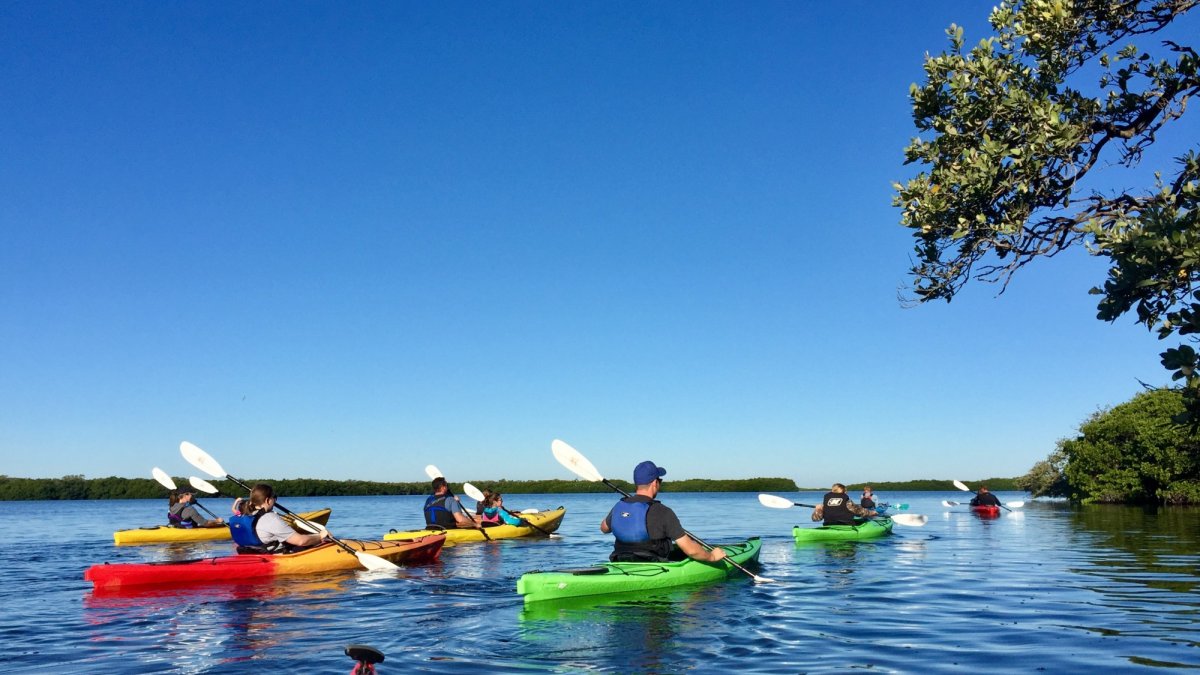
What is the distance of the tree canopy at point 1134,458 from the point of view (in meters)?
34.8

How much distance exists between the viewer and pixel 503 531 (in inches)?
899

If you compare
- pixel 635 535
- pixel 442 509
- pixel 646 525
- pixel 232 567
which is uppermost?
pixel 646 525

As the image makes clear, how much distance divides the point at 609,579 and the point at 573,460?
11.6ft

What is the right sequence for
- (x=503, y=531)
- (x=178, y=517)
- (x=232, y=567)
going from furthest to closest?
(x=178, y=517) → (x=503, y=531) → (x=232, y=567)

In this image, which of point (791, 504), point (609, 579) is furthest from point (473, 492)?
point (609, 579)

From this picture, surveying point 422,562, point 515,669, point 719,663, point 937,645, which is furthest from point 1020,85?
point 422,562

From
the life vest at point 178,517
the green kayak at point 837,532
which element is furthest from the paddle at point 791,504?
the life vest at point 178,517

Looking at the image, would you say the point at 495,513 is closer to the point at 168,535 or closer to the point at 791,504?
the point at 791,504

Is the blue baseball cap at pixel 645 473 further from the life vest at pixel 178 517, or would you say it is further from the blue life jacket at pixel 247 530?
the life vest at pixel 178 517

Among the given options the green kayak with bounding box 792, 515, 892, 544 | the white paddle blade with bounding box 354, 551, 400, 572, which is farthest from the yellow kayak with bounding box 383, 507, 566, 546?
the green kayak with bounding box 792, 515, 892, 544

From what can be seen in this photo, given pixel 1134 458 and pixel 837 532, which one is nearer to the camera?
pixel 837 532

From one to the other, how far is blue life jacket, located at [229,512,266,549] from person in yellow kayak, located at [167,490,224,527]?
1054cm

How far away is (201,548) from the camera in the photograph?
21547mm

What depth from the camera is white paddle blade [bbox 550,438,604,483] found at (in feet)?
46.0
